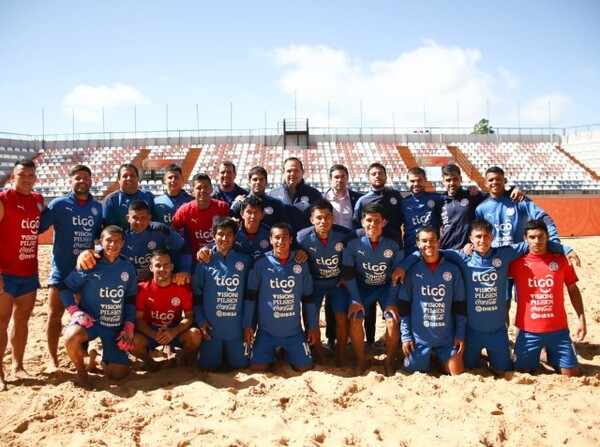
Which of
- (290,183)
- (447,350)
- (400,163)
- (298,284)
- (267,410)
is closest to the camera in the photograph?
(267,410)

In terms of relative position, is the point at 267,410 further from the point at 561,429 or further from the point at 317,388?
the point at 561,429

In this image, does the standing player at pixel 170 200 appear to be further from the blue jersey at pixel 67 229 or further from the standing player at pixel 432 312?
the standing player at pixel 432 312

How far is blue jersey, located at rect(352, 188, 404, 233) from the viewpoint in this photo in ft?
19.5

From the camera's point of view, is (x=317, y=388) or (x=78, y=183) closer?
(x=317, y=388)

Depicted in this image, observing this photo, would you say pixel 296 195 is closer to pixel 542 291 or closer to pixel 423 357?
pixel 423 357

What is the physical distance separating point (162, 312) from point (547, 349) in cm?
409

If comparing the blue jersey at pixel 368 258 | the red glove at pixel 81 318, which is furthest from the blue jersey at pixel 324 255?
the red glove at pixel 81 318

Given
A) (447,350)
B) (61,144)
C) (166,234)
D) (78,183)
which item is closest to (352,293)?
(447,350)

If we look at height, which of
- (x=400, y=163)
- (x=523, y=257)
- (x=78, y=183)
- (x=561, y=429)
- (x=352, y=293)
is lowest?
(x=561, y=429)

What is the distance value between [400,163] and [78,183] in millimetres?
29040

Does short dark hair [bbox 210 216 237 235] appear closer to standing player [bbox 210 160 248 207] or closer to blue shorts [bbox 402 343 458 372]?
standing player [bbox 210 160 248 207]

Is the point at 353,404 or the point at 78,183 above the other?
the point at 78,183

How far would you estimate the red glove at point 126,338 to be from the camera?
459cm

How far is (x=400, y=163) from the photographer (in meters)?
32.4
